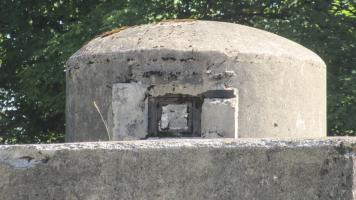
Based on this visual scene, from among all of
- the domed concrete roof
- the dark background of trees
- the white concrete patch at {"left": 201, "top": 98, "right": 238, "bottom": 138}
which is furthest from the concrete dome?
the dark background of trees

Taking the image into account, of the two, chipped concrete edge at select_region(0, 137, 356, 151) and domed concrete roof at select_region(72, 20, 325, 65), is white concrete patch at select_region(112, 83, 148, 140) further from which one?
chipped concrete edge at select_region(0, 137, 356, 151)

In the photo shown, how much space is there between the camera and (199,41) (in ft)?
21.9

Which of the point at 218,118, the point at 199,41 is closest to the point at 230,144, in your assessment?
the point at 218,118

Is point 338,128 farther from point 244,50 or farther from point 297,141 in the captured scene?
point 297,141

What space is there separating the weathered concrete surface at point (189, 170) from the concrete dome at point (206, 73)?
400cm

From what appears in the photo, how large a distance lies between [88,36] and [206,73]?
23.5ft

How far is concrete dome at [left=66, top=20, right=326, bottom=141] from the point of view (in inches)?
259

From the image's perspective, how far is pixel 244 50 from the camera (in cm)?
666

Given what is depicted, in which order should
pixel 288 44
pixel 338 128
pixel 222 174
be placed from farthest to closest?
pixel 338 128
pixel 288 44
pixel 222 174

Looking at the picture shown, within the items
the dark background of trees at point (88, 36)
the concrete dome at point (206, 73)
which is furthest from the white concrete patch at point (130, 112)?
the dark background of trees at point (88, 36)

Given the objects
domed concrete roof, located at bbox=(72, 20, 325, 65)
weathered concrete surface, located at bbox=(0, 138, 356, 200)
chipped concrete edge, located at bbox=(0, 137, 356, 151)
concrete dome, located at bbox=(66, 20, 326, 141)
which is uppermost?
domed concrete roof, located at bbox=(72, 20, 325, 65)

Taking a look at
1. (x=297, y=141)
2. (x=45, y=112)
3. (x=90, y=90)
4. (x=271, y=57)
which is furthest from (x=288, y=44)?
(x=45, y=112)

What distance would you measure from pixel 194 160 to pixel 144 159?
0.16 metres

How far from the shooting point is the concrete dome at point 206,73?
657cm
